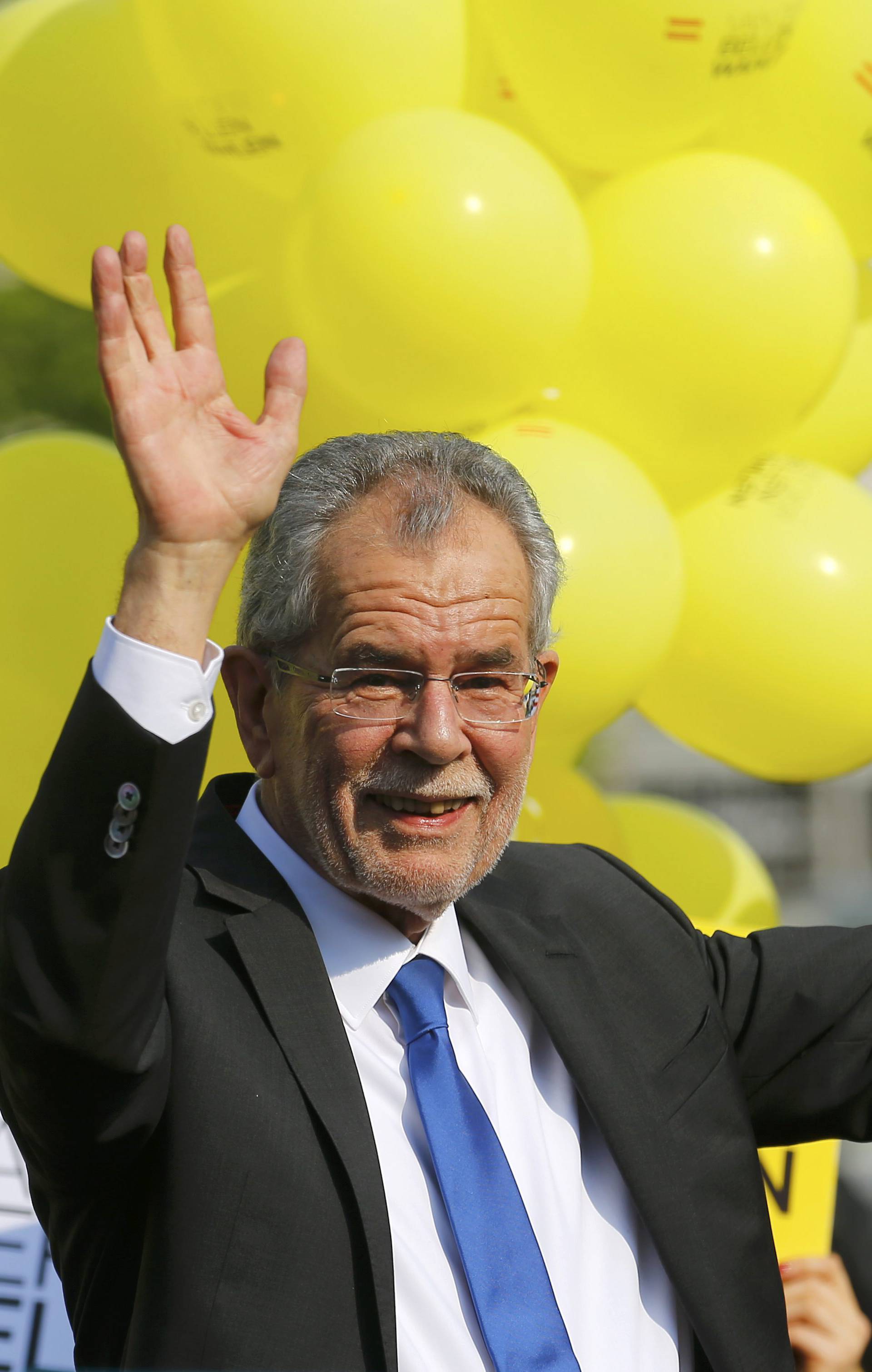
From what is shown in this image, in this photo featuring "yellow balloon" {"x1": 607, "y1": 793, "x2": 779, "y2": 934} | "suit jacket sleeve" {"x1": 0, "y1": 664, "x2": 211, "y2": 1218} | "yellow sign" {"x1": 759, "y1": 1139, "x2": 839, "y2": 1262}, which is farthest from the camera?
Answer: "yellow balloon" {"x1": 607, "y1": 793, "x2": 779, "y2": 934}

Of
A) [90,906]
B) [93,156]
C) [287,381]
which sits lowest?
[90,906]

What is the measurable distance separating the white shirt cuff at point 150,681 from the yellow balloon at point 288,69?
1451 mm

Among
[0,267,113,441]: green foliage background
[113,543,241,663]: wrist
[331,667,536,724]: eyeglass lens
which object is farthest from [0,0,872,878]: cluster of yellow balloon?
[113,543,241,663]: wrist

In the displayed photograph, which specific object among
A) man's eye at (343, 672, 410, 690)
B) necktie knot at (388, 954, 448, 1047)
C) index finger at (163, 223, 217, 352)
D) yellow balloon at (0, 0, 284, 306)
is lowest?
necktie knot at (388, 954, 448, 1047)

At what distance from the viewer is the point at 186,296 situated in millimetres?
1286

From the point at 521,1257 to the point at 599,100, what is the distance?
6.41 ft

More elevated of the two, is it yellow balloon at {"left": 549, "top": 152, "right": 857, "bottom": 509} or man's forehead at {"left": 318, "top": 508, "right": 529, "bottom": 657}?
yellow balloon at {"left": 549, "top": 152, "right": 857, "bottom": 509}

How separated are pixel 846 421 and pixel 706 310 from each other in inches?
25.1

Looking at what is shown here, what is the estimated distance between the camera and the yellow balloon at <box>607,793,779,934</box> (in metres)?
2.74

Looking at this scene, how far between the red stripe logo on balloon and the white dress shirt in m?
1.53

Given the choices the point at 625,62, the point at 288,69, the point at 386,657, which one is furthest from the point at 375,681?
the point at 625,62

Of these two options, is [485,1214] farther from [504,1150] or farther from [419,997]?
[419,997]

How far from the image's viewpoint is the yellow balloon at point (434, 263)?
2162mm

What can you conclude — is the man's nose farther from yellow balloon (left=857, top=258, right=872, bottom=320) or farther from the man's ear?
yellow balloon (left=857, top=258, right=872, bottom=320)
